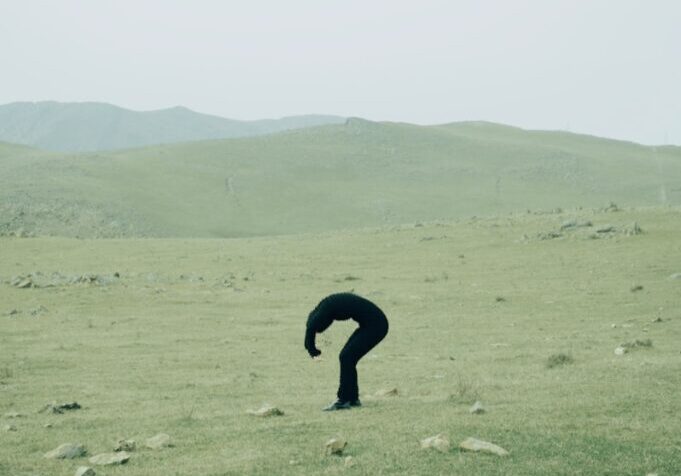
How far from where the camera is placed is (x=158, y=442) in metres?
11.5

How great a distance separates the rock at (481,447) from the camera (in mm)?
10012

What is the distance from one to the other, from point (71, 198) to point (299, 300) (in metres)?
62.3

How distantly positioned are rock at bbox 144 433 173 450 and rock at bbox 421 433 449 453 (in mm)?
3306

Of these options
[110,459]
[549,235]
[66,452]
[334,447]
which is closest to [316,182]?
[549,235]

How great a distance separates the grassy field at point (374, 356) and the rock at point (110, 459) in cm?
11

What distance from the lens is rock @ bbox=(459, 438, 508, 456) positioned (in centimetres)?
1001

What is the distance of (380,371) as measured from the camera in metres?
19.0

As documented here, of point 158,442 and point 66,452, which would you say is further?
point 158,442

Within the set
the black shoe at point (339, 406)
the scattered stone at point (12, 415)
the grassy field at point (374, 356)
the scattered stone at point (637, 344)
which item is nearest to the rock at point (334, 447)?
the grassy field at point (374, 356)

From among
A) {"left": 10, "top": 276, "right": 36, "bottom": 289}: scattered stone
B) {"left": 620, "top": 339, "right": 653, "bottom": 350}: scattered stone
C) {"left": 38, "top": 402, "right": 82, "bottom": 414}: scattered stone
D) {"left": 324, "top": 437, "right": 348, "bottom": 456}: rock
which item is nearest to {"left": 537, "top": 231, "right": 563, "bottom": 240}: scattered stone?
{"left": 10, "top": 276, "right": 36, "bottom": 289}: scattered stone

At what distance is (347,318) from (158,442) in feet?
11.0

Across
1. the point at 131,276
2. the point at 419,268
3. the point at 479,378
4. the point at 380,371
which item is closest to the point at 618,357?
the point at 479,378

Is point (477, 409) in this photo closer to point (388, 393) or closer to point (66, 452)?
point (388, 393)

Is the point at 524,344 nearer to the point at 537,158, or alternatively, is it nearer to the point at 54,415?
the point at 54,415
